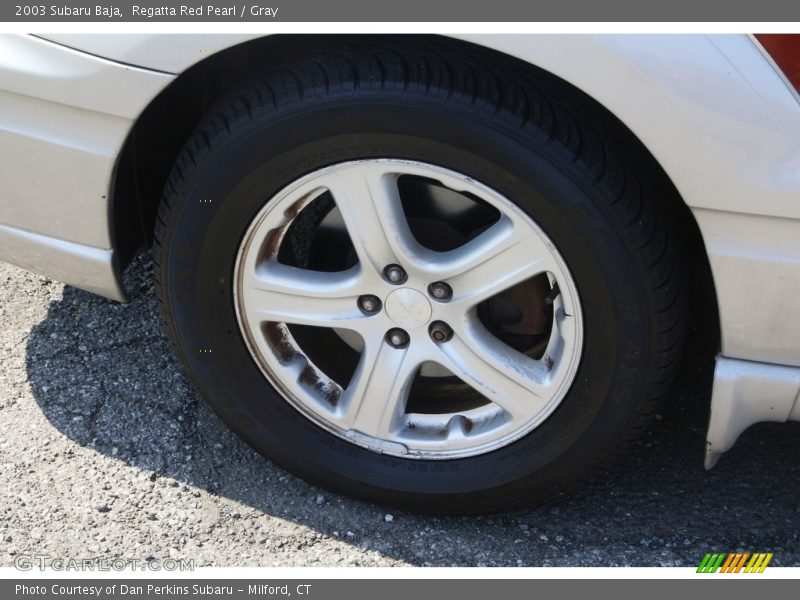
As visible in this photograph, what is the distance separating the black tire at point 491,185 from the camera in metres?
1.73

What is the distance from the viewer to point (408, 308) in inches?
77.9

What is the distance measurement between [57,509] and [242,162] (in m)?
0.92

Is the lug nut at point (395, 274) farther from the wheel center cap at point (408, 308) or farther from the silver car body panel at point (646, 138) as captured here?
the silver car body panel at point (646, 138)

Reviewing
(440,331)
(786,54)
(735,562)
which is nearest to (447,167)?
(440,331)

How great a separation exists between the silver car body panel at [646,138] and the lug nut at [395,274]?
51 cm

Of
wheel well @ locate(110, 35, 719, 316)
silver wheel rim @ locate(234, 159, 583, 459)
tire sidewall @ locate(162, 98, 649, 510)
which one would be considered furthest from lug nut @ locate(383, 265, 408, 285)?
wheel well @ locate(110, 35, 719, 316)

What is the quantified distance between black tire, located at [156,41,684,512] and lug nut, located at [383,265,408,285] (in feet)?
0.82

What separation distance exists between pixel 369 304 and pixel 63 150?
68 centimetres

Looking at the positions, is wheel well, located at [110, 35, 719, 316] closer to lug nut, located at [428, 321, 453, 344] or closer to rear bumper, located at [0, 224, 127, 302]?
rear bumper, located at [0, 224, 127, 302]

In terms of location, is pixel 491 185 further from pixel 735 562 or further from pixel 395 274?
pixel 735 562

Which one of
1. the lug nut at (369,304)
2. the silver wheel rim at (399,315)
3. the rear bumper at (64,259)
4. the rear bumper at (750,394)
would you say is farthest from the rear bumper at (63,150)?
the rear bumper at (750,394)

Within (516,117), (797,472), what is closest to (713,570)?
(797,472)

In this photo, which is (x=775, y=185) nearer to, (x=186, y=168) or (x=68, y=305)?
(x=186, y=168)
